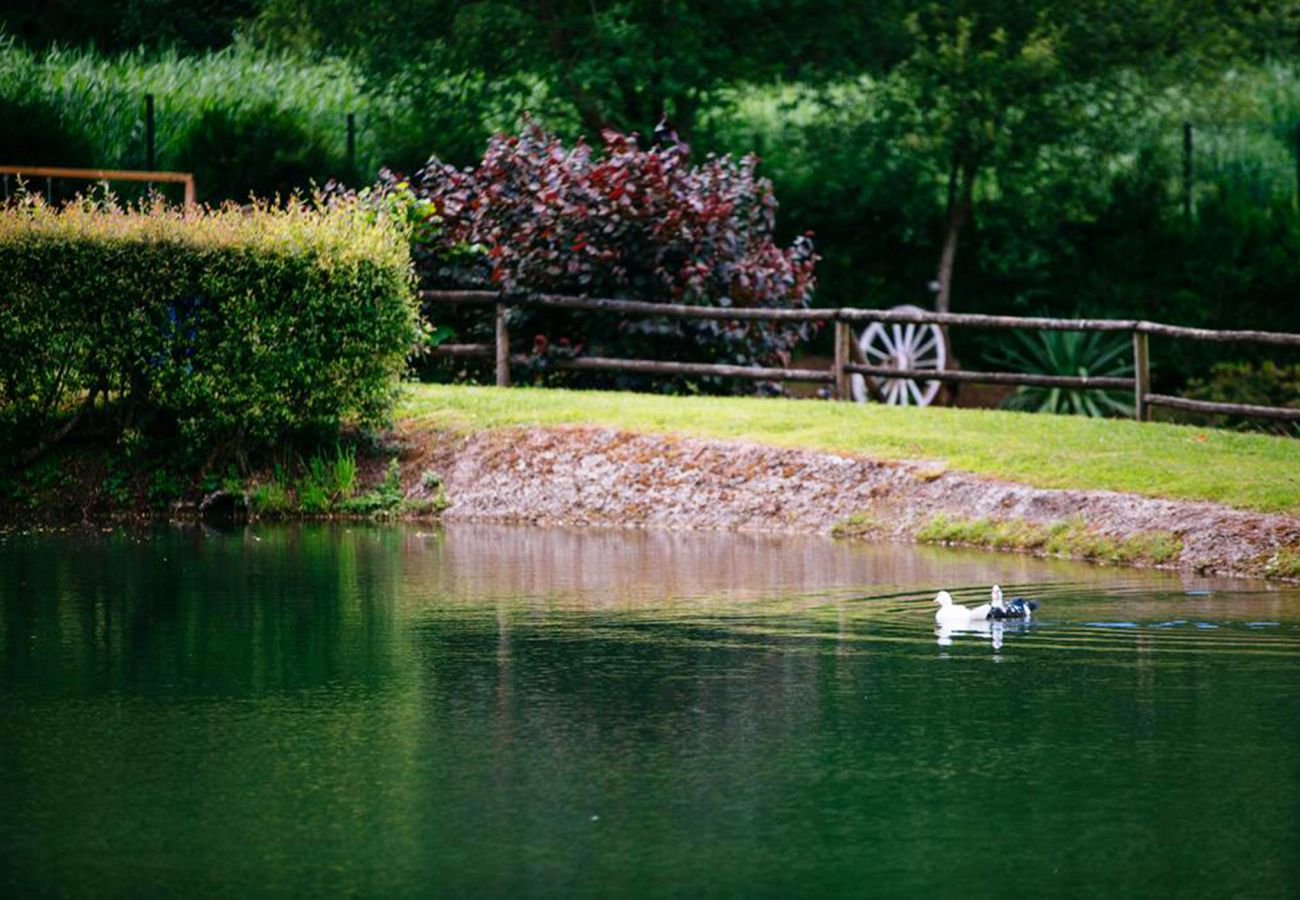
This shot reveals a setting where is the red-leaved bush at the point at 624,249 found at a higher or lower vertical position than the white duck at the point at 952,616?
higher

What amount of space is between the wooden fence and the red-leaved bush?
283cm

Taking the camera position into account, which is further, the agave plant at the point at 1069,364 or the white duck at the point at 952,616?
the agave plant at the point at 1069,364

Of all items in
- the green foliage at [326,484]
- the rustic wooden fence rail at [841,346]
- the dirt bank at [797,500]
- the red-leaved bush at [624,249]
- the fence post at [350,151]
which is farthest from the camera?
the fence post at [350,151]

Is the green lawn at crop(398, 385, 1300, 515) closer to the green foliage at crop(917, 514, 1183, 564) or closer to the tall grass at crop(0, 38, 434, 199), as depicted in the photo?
the green foliage at crop(917, 514, 1183, 564)

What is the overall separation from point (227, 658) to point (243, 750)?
2.19m

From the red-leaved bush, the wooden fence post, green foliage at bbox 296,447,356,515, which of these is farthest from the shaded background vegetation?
green foliage at bbox 296,447,356,515

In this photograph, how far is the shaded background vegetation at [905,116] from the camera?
81.4 ft

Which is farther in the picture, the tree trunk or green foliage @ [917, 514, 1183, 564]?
the tree trunk

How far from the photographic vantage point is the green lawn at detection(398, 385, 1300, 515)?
583 inches

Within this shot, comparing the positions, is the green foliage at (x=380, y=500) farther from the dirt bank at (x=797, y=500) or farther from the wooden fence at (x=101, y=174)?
the wooden fence at (x=101, y=174)

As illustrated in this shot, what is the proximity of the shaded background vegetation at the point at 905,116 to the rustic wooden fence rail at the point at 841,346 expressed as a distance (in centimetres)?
438

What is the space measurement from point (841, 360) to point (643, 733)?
462 inches

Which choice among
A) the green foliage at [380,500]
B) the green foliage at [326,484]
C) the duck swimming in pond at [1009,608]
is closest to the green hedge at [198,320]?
the green foliage at [326,484]

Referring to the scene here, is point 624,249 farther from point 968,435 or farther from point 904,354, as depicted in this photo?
point 968,435
